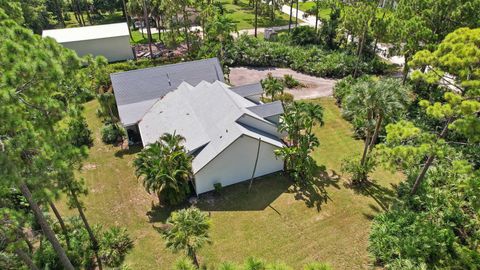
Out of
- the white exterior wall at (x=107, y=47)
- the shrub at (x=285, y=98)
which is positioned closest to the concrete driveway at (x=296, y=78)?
the shrub at (x=285, y=98)

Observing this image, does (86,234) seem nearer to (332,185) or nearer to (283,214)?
(283,214)

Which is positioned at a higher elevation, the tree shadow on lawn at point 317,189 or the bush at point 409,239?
the bush at point 409,239

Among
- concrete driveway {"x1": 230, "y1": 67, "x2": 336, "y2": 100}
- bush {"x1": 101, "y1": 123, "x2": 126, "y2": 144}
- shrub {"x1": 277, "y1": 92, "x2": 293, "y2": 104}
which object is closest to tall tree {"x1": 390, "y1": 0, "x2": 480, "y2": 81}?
concrete driveway {"x1": 230, "y1": 67, "x2": 336, "y2": 100}

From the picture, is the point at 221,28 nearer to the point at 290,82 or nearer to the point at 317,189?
the point at 290,82

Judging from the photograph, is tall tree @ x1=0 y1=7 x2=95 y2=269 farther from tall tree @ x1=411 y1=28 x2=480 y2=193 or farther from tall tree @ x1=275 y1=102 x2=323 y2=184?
tall tree @ x1=411 y1=28 x2=480 y2=193

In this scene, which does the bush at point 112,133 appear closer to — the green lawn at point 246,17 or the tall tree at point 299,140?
the tall tree at point 299,140

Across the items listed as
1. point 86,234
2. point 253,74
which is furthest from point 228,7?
point 86,234
